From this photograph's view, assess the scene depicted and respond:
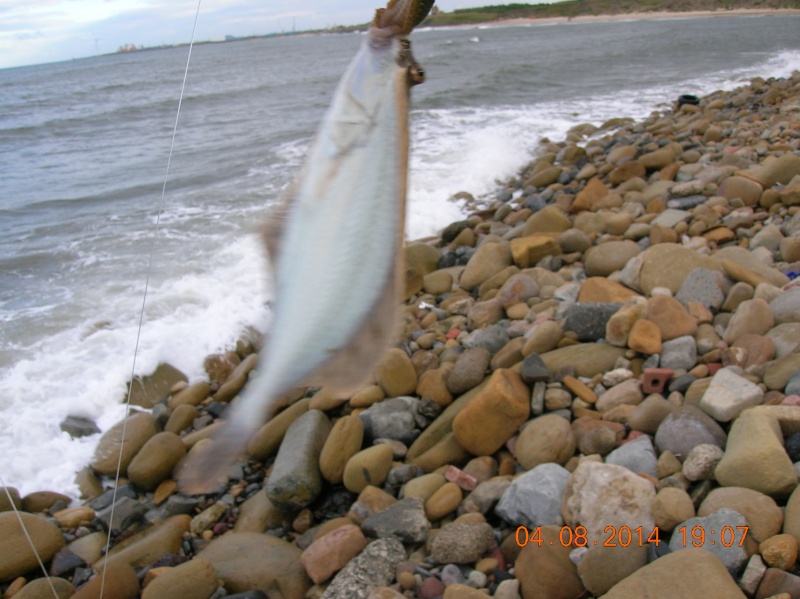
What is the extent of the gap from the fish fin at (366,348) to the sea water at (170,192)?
0.16 meters

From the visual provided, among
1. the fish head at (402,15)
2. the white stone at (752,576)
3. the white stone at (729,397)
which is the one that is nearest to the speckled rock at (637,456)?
→ the white stone at (729,397)

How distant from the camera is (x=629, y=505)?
8.21 ft

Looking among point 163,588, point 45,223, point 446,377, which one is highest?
point 45,223

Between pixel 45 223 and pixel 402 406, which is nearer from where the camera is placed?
pixel 402 406

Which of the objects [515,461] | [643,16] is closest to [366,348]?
[515,461]

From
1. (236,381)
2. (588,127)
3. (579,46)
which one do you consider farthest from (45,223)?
(579,46)

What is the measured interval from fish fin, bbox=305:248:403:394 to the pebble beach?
17.5 inches

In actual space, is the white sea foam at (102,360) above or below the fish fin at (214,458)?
below

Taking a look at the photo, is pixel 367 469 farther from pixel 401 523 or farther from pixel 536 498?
pixel 536 498

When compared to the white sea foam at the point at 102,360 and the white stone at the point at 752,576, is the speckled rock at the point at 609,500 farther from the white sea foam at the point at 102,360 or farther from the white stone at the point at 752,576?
the white sea foam at the point at 102,360

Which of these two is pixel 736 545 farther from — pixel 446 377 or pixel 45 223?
pixel 45 223

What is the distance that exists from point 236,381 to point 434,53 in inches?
1327

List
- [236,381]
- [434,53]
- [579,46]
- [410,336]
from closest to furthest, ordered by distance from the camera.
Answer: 1. [236,381]
2. [410,336]
3. [434,53]
4. [579,46]
